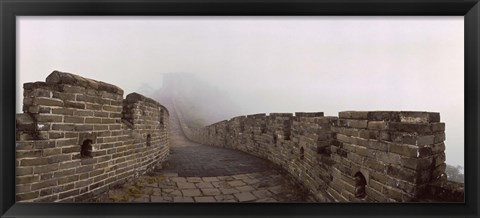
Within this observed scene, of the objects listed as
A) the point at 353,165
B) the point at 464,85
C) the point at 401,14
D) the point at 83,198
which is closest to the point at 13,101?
the point at 83,198

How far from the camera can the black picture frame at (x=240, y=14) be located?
180 centimetres

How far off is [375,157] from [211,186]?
2.31 m

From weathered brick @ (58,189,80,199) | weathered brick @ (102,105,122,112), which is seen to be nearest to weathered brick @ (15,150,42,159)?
weathered brick @ (58,189,80,199)

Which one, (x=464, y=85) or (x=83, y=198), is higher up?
(x=464, y=85)

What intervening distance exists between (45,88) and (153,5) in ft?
4.43

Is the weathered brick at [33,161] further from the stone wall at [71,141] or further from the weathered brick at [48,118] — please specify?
the weathered brick at [48,118]

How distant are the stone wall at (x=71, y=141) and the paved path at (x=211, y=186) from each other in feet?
0.94

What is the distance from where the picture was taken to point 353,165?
7.02 feet

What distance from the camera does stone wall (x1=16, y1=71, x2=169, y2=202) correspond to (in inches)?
82.0

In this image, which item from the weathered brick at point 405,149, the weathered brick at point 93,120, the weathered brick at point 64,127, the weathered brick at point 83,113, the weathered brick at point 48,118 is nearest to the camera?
the weathered brick at point 405,149

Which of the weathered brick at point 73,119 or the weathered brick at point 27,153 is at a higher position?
the weathered brick at point 73,119

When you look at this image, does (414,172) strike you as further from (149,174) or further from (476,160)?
(149,174)

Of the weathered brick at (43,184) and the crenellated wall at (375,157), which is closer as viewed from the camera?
the crenellated wall at (375,157)

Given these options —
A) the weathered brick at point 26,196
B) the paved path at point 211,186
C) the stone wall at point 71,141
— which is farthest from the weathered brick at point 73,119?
the paved path at point 211,186
